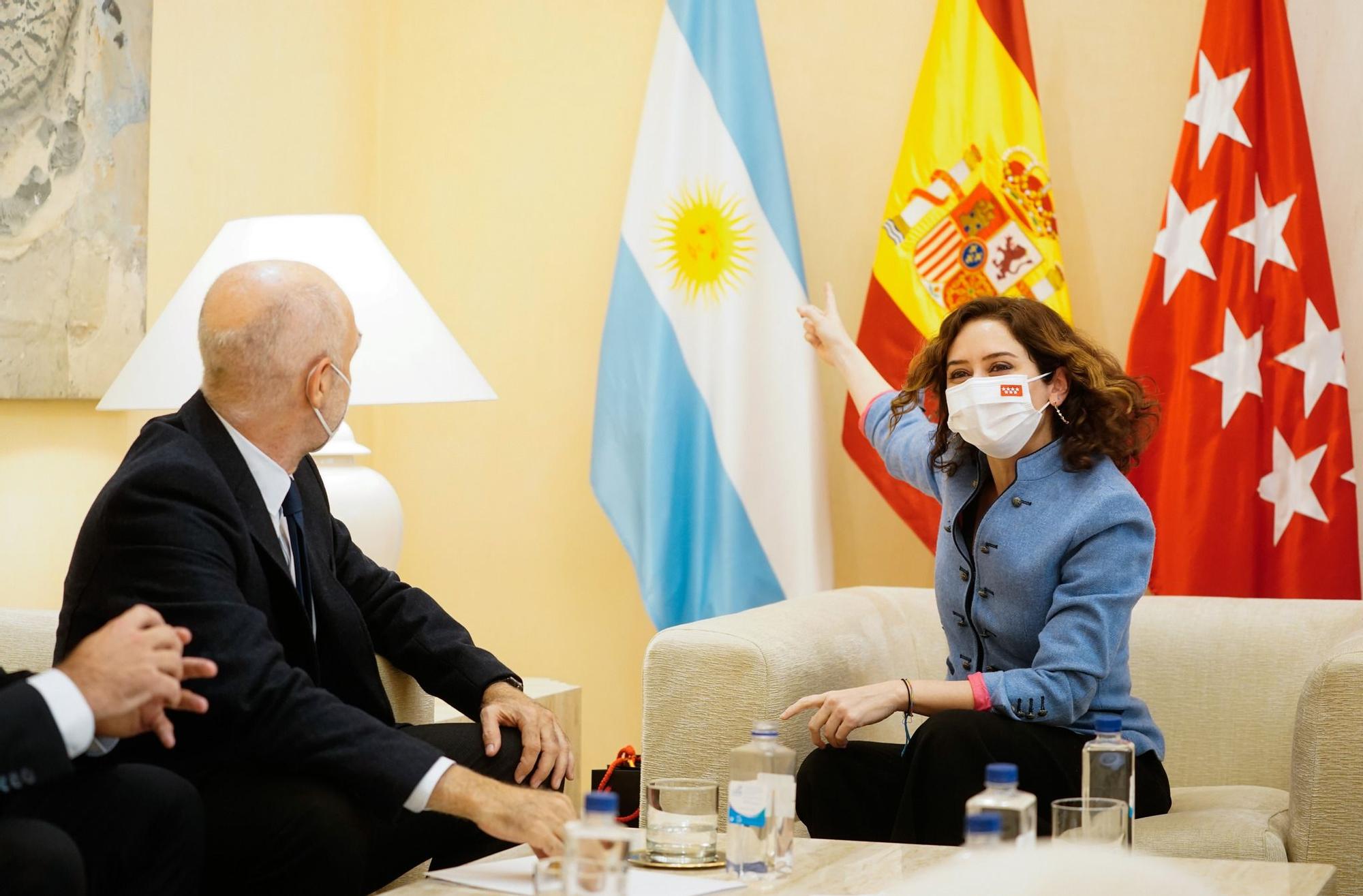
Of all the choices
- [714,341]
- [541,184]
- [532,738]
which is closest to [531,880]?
[532,738]

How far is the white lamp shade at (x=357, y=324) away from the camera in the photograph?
2.51 metres

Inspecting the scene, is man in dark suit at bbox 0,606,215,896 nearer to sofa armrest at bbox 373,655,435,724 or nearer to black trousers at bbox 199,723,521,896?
black trousers at bbox 199,723,521,896

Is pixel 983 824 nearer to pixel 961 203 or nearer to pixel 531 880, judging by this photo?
pixel 531 880

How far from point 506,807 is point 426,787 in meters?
0.10

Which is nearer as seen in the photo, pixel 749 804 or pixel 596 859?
pixel 596 859

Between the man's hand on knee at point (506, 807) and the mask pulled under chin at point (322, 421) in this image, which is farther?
the mask pulled under chin at point (322, 421)

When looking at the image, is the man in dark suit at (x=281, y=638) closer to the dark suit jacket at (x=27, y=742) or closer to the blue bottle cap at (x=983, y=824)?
the dark suit jacket at (x=27, y=742)

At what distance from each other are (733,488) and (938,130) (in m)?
0.89

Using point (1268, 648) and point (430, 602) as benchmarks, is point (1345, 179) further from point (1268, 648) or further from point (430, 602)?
point (430, 602)

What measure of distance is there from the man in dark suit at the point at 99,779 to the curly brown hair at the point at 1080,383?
1384 mm

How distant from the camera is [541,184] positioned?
3762mm

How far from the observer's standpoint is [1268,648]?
2.47 m

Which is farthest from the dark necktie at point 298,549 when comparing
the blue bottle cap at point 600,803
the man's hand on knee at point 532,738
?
the blue bottle cap at point 600,803

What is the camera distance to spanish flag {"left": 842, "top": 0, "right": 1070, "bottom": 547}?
305 cm
